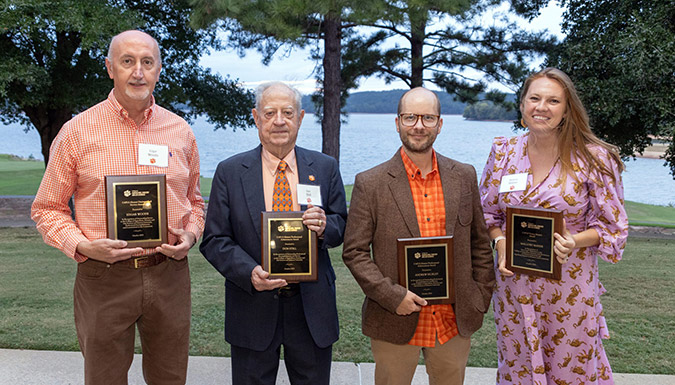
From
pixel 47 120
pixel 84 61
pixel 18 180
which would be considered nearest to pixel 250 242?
pixel 84 61

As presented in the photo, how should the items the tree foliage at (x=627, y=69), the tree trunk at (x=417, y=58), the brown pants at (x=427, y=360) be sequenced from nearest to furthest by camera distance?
the brown pants at (x=427, y=360) < the tree foliage at (x=627, y=69) < the tree trunk at (x=417, y=58)

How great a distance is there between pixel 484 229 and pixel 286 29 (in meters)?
9.20

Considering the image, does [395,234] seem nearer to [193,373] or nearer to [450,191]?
[450,191]

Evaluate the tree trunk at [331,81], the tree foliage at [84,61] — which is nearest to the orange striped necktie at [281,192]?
the tree foliage at [84,61]

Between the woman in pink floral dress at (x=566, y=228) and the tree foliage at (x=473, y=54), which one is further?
the tree foliage at (x=473, y=54)

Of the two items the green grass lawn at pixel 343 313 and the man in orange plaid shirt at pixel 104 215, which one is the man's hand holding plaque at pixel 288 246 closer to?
the man in orange plaid shirt at pixel 104 215

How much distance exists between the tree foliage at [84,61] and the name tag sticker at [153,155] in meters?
8.56

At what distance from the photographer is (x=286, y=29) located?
11250 millimetres

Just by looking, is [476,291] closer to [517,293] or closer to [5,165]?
[517,293]

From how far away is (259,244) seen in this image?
2777mm

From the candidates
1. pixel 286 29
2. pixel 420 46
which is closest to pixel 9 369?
pixel 286 29

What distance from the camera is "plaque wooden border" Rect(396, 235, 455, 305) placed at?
103 inches

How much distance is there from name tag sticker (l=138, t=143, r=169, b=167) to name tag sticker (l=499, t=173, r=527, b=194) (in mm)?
1756

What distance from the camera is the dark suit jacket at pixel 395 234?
2.74 meters
